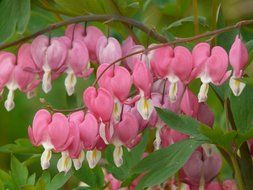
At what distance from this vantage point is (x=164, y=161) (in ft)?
4.01

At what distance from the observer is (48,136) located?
3.92ft

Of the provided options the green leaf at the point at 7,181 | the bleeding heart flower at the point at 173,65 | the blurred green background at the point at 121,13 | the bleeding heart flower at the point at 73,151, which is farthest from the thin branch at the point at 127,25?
the green leaf at the point at 7,181

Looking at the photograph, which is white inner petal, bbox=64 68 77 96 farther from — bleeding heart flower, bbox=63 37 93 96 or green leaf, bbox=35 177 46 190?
green leaf, bbox=35 177 46 190

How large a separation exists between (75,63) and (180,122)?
0.22 meters

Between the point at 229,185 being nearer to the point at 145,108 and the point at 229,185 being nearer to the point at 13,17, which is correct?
the point at 145,108

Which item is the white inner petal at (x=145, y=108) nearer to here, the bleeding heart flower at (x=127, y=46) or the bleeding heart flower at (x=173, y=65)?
the bleeding heart flower at (x=173, y=65)

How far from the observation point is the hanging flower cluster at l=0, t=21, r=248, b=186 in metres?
1.18

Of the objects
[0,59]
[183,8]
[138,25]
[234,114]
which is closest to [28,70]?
[0,59]

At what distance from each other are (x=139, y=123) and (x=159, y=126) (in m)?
0.04

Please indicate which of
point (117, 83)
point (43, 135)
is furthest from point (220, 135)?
point (43, 135)

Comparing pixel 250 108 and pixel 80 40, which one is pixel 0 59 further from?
pixel 250 108

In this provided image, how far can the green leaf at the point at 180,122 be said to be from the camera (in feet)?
3.95

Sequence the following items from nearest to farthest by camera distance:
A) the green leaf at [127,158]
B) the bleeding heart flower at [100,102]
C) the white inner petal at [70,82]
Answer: the bleeding heart flower at [100,102] → the white inner petal at [70,82] → the green leaf at [127,158]

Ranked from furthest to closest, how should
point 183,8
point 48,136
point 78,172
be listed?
point 183,8 < point 78,172 < point 48,136
